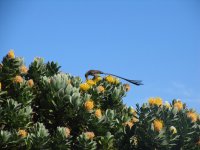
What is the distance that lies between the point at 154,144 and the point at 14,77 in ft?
9.41

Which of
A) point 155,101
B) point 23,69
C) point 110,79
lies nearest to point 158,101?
point 155,101

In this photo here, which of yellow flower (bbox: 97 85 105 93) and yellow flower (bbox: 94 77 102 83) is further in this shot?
yellow flower (bbox: 94 77 102 83)

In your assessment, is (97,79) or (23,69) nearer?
(23,69)

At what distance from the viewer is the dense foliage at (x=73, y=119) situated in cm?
654

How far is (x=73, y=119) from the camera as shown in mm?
7320

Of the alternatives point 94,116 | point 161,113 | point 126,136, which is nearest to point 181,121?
point 161,113

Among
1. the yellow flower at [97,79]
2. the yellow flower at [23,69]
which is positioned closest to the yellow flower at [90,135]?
the yellow flower at [23,69]

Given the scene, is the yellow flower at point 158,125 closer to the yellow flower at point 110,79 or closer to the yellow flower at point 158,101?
the yellow flower at point 158,101

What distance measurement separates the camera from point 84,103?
7.15m

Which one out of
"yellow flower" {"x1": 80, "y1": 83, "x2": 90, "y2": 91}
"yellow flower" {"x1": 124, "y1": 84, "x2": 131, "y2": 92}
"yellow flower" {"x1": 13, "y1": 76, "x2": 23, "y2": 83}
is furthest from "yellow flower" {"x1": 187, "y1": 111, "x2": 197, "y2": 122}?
"yellow flower" {"x1": 13, "y1": 76, "x2": 23, "y2": 83}

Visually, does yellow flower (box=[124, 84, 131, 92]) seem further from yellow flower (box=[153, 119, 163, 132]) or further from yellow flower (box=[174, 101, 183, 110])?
yellow flower (box=[153, 119, 163, 132])

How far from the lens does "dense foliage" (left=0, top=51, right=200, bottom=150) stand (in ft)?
21.5

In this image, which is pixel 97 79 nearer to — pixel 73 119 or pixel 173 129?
pixel 73 119

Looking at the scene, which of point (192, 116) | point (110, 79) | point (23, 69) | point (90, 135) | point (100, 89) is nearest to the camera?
point (90, 135)
